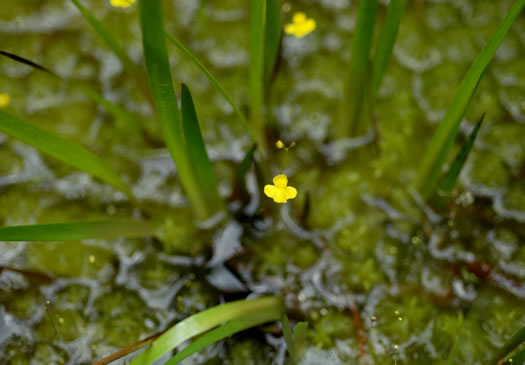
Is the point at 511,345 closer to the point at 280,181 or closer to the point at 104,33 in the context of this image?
the point at 280,181

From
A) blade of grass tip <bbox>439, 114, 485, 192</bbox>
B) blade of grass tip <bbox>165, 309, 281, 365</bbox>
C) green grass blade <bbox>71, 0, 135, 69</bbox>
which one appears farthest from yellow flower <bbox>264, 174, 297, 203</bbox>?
green grass blade <bbox>71, 0, 135, 69</bbox>

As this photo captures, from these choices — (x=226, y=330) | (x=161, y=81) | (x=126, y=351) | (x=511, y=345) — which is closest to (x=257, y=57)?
(x=161, y=81)

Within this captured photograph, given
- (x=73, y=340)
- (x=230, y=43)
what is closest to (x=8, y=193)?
(x=73, y=340)

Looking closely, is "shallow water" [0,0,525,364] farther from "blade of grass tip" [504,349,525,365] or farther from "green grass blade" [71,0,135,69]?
"green grass blade" [71,0,135,69]

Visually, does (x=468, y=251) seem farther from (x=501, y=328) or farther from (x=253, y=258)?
(x=253, y=258)

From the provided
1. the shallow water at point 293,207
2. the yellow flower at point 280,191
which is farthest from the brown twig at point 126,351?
the yellow flower at point 280,191

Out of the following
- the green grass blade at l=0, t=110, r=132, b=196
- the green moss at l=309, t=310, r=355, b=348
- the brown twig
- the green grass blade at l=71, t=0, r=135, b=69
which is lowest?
the green moss at l=309, t=310, r=355, b=348
